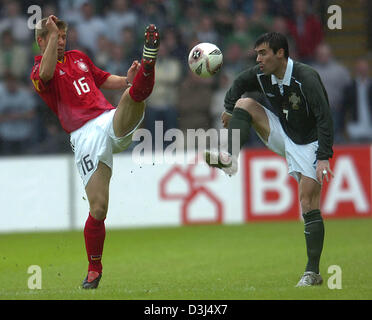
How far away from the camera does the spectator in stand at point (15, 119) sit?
1398cm

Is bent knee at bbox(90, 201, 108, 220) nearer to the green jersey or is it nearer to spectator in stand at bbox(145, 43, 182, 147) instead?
the green jersey

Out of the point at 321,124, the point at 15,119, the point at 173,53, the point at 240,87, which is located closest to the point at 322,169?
the point at 321,124

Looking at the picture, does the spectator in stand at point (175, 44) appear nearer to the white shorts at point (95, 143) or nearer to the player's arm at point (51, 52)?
the white shorts at point (95, 143)

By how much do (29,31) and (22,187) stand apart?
2895mm

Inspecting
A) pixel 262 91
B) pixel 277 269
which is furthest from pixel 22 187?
pixel 262 91

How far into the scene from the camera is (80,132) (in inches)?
286

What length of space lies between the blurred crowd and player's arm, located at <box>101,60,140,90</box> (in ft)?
19.7

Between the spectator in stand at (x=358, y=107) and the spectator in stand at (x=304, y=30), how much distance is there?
1.12m

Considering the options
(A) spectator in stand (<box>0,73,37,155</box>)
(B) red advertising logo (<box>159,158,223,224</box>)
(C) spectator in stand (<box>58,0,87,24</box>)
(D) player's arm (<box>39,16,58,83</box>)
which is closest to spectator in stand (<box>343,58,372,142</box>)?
(B) red advertising logo (<box>159,158,223,224</box>)

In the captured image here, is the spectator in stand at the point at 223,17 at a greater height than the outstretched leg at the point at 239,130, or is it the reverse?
the spectator in stand at the point at 223,17

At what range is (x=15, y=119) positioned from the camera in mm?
13984

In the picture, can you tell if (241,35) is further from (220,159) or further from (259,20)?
(220,159)

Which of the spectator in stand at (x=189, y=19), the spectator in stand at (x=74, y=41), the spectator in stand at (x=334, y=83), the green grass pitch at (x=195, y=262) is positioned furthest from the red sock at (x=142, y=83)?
the spectator in stand at (x=334, y=83)

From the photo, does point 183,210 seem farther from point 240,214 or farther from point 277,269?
point 277,269
